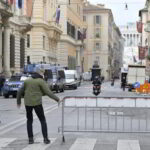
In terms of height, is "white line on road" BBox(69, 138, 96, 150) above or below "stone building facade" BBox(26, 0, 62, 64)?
below

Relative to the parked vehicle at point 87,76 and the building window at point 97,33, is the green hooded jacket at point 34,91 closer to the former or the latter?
the parked vehicle at point 87,76

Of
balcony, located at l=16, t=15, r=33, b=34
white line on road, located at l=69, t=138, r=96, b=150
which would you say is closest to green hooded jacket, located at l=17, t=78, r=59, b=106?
white line on road, located at l=69, t=138, r=96, b=150

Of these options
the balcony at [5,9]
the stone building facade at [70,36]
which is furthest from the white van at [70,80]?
the stone building facade at [70,36]

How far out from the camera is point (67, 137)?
39.9 ft

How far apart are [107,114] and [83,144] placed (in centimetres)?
158

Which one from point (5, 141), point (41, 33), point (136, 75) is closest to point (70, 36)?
point (41, 33)

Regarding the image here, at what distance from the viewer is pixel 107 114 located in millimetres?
12273

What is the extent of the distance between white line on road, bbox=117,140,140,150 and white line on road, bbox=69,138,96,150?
1.98 ft

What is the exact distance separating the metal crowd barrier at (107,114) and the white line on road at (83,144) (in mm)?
390

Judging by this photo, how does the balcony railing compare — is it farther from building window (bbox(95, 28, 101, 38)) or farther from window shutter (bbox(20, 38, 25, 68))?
building window (bbox(95, 28, 101, 38))

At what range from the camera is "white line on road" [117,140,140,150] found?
10.4m

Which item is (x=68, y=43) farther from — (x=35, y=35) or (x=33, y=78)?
(x=33, y=78)

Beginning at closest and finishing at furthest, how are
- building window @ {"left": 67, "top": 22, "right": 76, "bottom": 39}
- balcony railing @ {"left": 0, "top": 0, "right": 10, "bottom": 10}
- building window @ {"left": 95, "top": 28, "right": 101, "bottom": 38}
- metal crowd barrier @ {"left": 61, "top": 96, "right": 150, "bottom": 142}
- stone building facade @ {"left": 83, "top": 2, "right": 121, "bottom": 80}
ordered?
metal crowd barrier @ {"left": 61, "top": 96, "right": 150, "bottom": 142} < balcony railing @ {"left": 0, "top": 0, "right": 10, "bottom": 10} < building window @ {"left": 67, "top": 22, "right": 76, "bottom": 39} < stone building facade @ {"left": 83, "top": 2, "right": 121, "bottom": 80} < building window @ {"left": 95, "top": 28, "right": 101, "bottom": 38}

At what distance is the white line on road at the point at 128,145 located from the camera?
10.4 m
